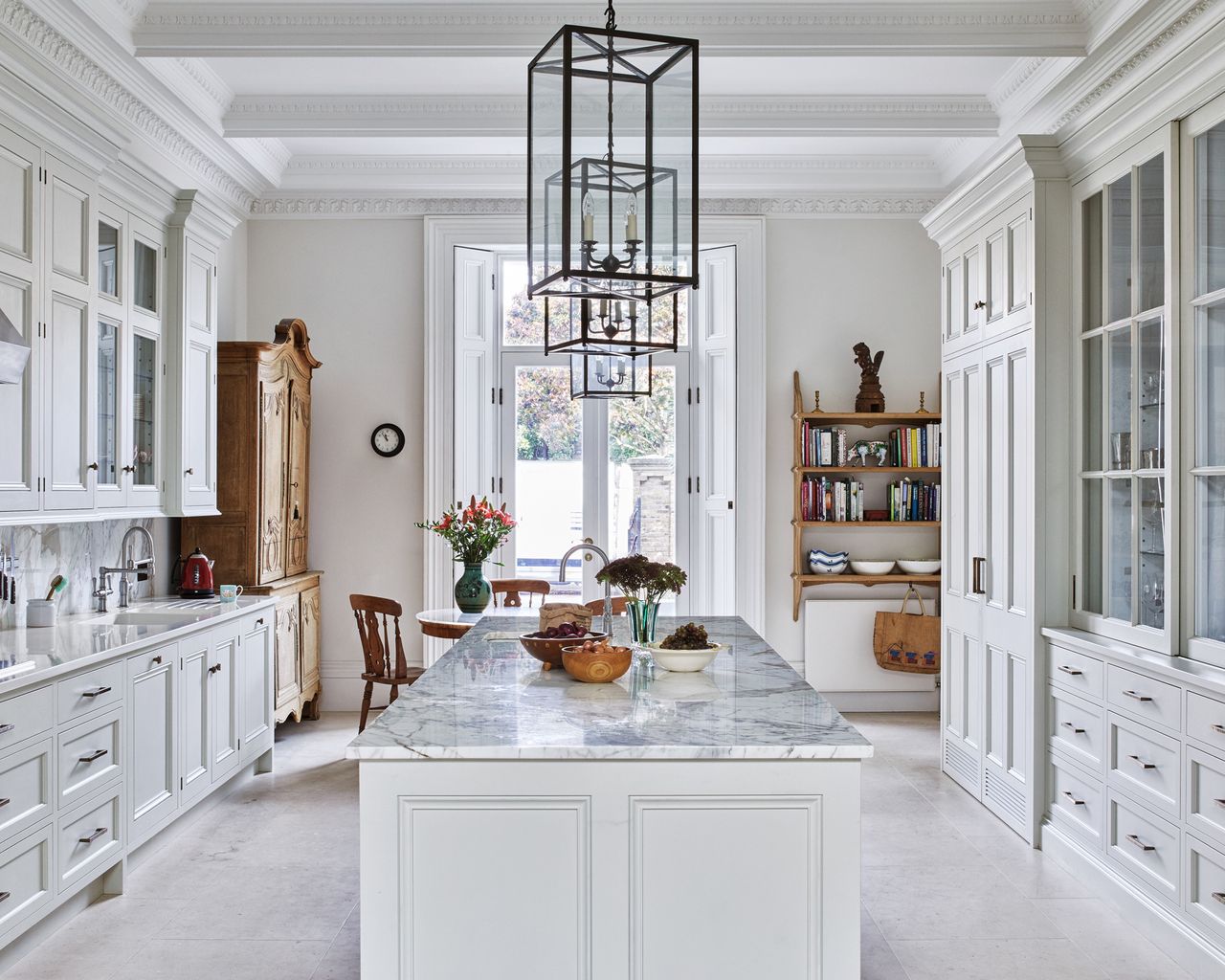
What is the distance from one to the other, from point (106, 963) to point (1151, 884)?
3.13m

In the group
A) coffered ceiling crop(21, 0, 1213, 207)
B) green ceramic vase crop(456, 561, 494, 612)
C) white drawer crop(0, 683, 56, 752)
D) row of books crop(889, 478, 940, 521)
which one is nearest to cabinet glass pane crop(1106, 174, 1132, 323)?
coffered ceiling crop(21, 0, 1213, 207)

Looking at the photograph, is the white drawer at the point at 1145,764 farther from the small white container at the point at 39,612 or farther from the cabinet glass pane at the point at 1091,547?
the small white container at the point at 39,612

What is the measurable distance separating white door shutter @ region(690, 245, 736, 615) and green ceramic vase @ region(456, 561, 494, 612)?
1.82 metres

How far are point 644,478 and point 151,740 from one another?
3.61 meters

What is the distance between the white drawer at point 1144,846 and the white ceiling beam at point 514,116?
3.47 m

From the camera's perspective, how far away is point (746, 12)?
431cm

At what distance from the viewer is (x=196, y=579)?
4828 mm

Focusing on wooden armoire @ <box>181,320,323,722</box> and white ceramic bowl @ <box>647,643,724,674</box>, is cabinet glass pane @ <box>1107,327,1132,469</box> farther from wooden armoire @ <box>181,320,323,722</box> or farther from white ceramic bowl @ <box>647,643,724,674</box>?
wooden armoire @ <box>181,320,323,722</box>

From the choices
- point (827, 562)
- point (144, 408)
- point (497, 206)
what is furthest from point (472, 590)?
point (497, 206)

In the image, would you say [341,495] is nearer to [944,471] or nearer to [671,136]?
[944,471]

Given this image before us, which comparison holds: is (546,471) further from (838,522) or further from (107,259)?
(107,259)

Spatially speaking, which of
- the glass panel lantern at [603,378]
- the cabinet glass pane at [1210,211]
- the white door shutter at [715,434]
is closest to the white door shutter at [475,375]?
the white door shutter at [715,434]

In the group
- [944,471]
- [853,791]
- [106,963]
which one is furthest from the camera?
[944,471]

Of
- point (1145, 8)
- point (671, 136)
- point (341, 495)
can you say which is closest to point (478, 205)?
point (341, 495)
